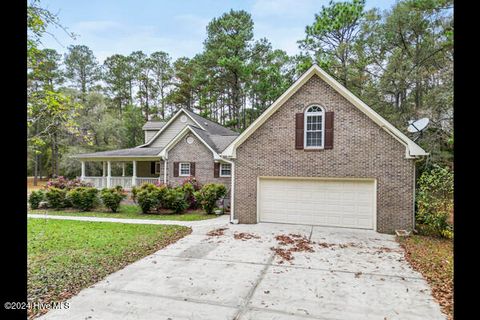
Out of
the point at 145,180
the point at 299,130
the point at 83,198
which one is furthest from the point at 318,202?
the point at 145,180

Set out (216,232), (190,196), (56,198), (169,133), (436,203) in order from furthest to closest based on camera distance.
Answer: (169,133) → (190,196) → (56,198) → (216,232) → (436,203)

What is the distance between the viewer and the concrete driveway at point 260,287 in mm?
4270

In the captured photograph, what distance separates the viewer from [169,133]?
70.2ft

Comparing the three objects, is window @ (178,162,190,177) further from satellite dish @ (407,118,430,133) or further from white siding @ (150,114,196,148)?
satellite dish @ (407,118,430,133)

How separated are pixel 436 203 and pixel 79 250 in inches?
441

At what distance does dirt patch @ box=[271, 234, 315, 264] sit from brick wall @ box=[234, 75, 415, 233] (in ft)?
8.06

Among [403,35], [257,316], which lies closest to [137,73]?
[403,35]

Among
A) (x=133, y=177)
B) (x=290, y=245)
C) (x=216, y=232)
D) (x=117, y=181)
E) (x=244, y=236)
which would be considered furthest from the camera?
(x=117, y=181)

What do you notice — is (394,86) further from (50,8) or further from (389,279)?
(50,8)

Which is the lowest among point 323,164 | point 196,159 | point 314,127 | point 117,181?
point 117,181

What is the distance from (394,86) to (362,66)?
2.89 m

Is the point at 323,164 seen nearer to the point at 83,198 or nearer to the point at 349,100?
the point at 349,100

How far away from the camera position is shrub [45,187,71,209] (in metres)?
14.3

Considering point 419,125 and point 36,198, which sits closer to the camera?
point 419,125
